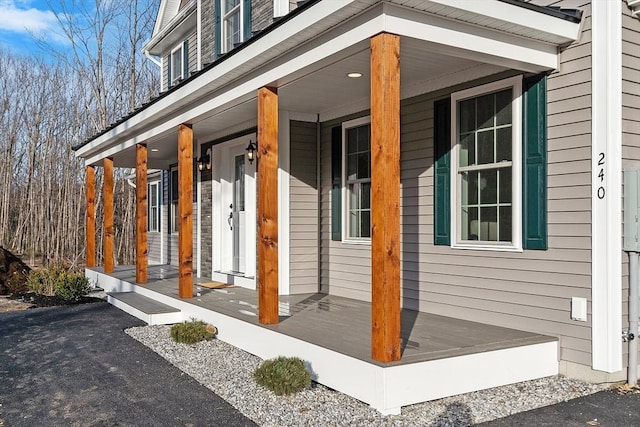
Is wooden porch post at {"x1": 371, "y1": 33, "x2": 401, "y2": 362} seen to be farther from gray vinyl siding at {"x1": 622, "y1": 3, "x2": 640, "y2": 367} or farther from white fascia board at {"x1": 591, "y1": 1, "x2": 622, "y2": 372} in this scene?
gray vinyl siding at {"x1": 622, "y1": 3, "x2": 640, "y2": 367}

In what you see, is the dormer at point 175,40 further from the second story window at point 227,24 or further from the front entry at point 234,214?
the front entry at point 234,214

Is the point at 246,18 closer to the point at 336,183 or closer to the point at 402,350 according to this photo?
the point at 336,183

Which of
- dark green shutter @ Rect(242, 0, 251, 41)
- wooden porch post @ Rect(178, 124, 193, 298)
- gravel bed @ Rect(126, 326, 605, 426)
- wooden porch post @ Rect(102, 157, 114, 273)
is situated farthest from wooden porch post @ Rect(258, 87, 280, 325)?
wooden porch post @ Rect(102, 157, 114, 273)

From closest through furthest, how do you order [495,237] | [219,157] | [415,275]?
[495,237] < [415,275] < [219,157]

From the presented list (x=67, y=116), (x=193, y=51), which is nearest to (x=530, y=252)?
(x=193, y=51)

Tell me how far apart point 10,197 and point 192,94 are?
58.5 ft

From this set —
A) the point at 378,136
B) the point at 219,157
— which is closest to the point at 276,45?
the point at 378,136

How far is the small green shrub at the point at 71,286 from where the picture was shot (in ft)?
30.9

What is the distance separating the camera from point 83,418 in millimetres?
3900

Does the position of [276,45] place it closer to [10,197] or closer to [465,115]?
[465,115]

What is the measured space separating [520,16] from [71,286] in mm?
8356

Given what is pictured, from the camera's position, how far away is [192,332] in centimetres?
612

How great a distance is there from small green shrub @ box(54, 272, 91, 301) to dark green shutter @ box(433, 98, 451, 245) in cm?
670

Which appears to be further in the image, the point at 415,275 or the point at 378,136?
the point at 415,275
